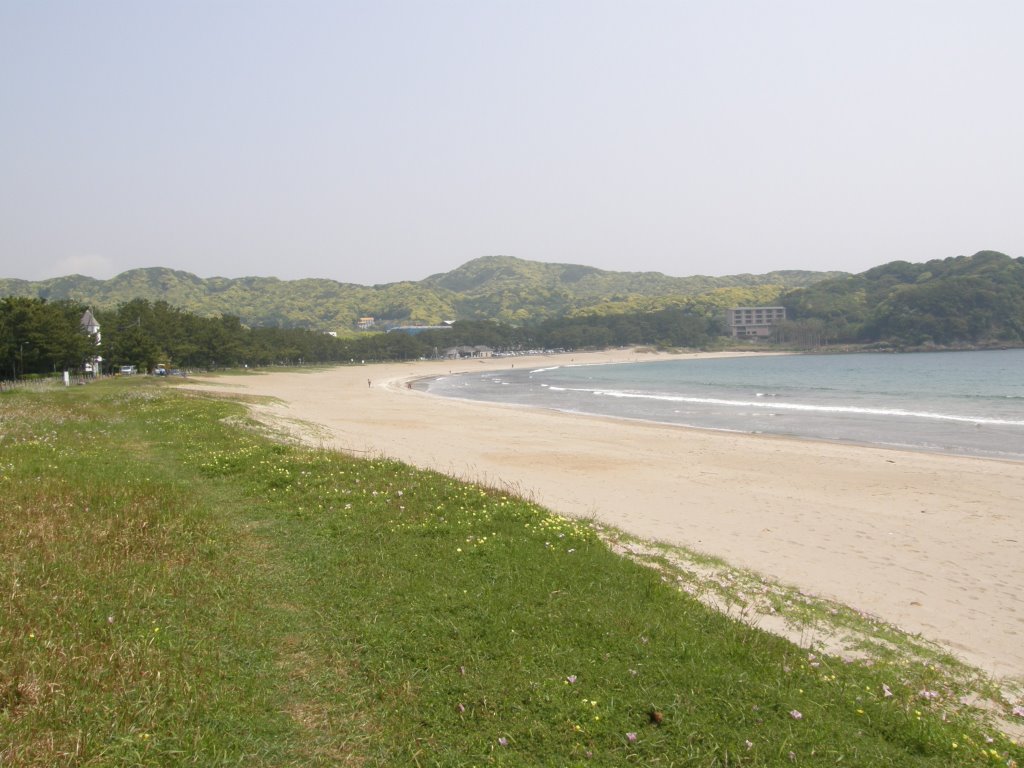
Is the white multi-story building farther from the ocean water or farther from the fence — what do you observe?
the fence

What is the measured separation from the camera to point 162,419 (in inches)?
842

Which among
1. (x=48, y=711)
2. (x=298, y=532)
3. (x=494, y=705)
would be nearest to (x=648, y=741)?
(x=494, y=705)

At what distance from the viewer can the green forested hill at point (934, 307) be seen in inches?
5340

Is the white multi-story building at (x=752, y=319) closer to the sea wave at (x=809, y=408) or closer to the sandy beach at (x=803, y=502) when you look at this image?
the sea wave at (x=809, y=408)

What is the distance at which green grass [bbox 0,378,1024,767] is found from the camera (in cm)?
416

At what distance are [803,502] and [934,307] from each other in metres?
150

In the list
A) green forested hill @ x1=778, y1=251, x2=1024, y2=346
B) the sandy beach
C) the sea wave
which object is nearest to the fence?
the sandy beach

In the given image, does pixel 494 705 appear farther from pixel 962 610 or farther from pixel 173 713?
pixel 962 610

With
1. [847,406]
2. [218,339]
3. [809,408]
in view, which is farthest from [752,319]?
[809,408]

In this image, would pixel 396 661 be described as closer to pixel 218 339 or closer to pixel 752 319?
pixel 218 339

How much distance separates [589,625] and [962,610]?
19.2ft

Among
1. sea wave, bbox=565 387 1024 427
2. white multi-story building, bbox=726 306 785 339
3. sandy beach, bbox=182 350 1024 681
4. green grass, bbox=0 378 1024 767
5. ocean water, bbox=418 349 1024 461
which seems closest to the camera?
green grass, bbox=0 378 1024 767

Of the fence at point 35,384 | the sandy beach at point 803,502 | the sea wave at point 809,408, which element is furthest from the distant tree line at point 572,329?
the sea wave at point 809,408

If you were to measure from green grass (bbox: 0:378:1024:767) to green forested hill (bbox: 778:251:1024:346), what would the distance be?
510 feet
